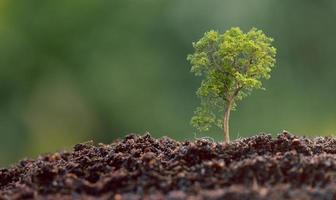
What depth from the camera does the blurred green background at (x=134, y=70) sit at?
8070 millimetres

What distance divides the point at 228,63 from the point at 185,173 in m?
0.99

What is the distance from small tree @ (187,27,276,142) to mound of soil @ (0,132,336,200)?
12.1 inches

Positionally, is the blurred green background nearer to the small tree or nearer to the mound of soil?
the small tree

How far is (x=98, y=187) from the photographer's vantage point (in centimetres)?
214

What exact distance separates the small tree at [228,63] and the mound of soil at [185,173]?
308mm

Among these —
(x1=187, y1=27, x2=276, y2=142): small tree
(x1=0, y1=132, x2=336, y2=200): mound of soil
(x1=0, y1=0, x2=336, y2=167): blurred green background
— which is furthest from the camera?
(x1=0, y1=0, x2=336, y2=167): blurred green background

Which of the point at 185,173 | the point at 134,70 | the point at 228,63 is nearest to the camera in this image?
the point at 185,173

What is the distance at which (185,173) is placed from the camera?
7.41 feet

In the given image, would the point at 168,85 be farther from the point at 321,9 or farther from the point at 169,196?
the point at 169,196

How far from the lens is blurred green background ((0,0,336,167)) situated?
8.07 m

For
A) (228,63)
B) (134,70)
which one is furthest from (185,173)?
(134,70)

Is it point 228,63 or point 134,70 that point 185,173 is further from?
point 134,70

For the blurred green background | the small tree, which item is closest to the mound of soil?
the small tree

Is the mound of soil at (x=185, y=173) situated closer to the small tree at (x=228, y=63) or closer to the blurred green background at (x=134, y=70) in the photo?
the small tree at (x=228, y=63)
